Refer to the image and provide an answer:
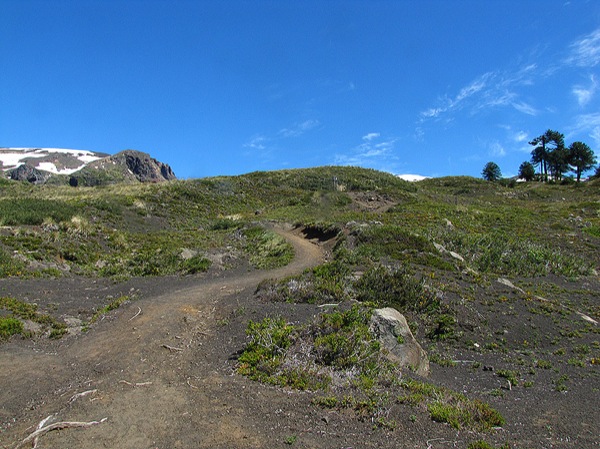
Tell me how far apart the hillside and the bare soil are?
47 mm

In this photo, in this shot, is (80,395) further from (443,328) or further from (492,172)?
(492,172)

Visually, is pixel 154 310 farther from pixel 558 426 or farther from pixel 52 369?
pixel 558 426

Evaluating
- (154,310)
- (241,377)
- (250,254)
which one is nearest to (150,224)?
(250,254)

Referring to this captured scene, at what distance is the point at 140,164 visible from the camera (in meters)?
136

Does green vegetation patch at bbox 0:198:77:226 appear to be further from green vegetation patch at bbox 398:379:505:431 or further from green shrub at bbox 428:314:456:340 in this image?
green vegetation patch at bbox 398:379:505:431

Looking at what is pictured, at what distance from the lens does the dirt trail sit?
589 centimetres

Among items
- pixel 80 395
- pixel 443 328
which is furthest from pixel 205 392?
pixel 443 328

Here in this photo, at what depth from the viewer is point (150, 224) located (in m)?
31.4

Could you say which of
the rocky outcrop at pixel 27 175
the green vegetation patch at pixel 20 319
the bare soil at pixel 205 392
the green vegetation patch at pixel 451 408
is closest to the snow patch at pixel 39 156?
the rocky outcrop at pixel 27 175

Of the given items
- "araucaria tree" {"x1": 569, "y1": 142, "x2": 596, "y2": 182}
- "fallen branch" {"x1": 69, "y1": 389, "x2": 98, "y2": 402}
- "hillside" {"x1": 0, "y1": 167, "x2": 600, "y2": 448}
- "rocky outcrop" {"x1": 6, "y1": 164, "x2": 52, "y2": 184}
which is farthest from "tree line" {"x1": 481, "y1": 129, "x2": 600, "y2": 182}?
"rocky outcrop" {"x1": 6, "y1": 164, "x2": 52, "y2": 184}

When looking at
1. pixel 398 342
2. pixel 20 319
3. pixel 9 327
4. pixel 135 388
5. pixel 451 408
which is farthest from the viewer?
pixel 20 319

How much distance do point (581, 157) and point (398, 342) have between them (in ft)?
292

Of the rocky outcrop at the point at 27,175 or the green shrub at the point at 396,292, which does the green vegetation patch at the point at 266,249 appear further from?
the rocky outcrop at the point at 27,175

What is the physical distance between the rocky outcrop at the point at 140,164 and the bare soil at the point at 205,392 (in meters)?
131
